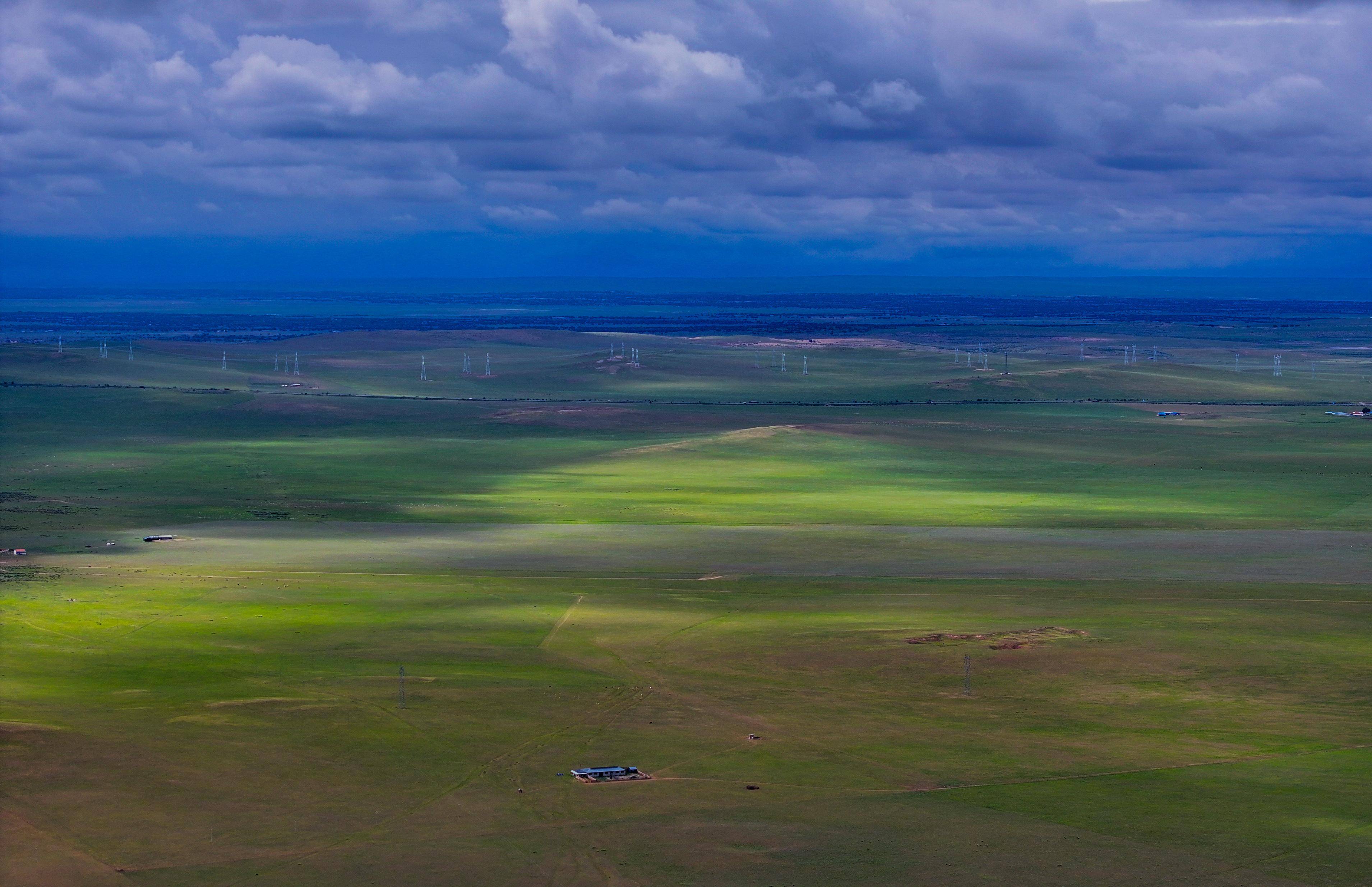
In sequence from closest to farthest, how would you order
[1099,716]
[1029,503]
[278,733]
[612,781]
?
[612,781], [278,733], [1099,716], [1029,503]

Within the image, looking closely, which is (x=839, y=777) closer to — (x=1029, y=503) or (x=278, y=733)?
(x=278, y=733)

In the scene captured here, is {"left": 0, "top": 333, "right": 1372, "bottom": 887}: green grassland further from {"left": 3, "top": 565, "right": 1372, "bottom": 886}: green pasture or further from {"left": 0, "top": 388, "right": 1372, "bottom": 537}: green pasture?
{"left": 0, "top": 388, "right": 1372, "bottom": 537}: green pasture

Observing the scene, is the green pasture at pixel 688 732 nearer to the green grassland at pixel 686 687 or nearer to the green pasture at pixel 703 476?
the green grassland at pixel 686 687

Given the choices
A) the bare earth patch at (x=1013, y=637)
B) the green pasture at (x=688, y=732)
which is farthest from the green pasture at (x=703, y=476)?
the bare earth patch at (x=1013, y=637)

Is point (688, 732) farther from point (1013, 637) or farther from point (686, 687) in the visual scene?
point (1013, 637)

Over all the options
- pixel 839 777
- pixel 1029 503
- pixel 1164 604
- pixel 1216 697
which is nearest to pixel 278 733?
pixel 839 777
